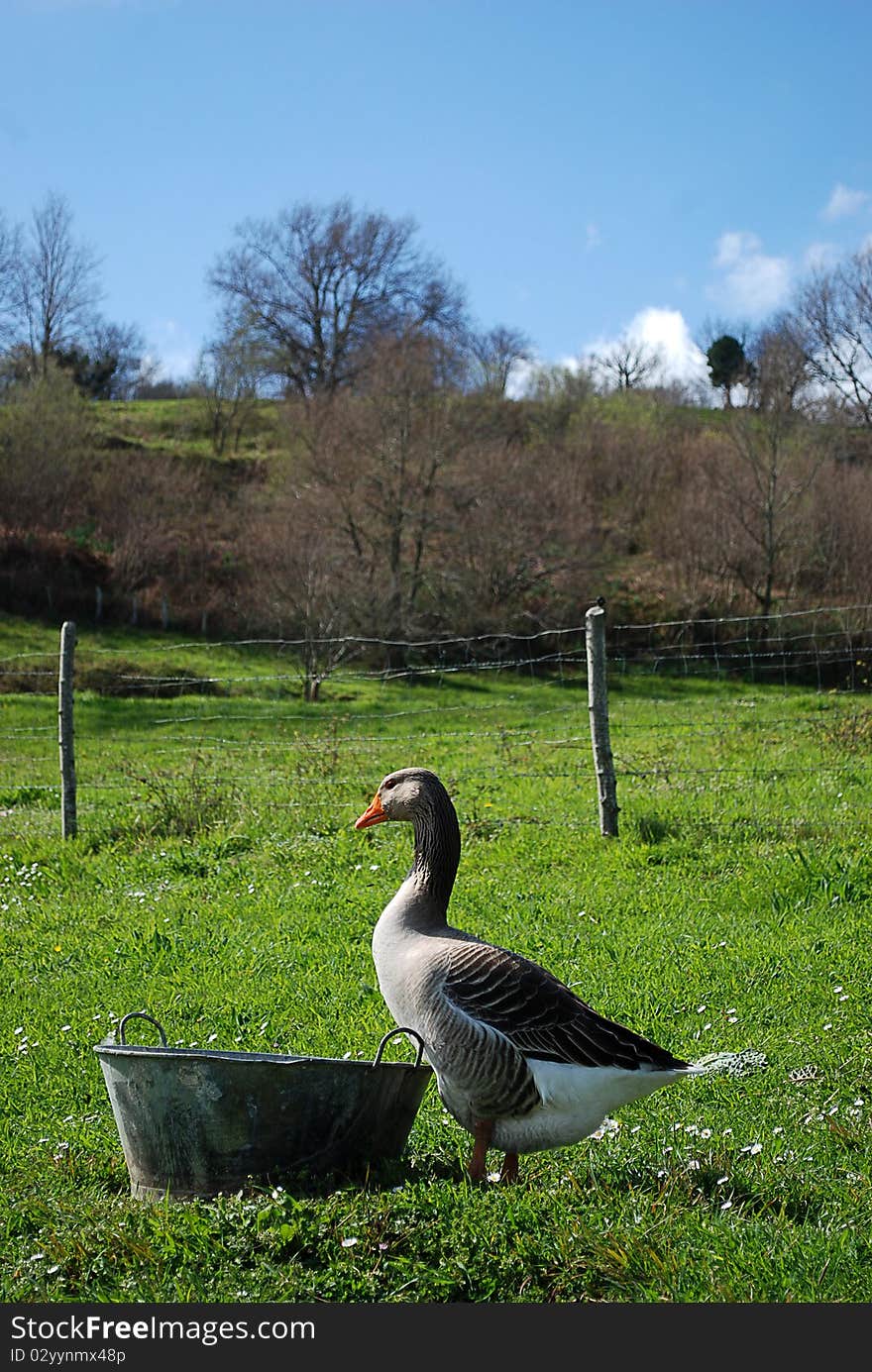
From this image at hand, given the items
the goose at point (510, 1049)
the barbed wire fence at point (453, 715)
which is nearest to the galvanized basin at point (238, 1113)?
the goose at point (510, 1049)

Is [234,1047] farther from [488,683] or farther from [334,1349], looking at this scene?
[488,683]

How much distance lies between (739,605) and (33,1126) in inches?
1372

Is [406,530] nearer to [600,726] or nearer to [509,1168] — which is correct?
[600,726]

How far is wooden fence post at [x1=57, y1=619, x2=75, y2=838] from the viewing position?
12195 mm

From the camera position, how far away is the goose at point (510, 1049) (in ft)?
14.2

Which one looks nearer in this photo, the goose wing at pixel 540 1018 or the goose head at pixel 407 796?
the goose wing at pixel 540 1018

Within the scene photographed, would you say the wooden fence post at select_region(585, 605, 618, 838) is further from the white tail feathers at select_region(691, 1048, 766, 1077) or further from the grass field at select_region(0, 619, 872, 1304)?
the white tail feathers at select_region(691, 1048, 766, 1077)

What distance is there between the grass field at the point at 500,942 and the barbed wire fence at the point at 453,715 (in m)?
0.24

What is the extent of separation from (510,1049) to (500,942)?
3.53 metres

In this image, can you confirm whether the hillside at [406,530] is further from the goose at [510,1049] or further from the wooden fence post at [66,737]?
the goose at [510,1049]

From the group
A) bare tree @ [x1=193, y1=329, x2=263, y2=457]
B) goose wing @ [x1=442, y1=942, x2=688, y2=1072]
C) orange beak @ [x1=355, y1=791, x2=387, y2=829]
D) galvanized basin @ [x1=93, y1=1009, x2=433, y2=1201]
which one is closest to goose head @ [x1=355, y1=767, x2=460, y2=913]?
orange beak @ [x1=355, y1=791, x2=387, y2=829]

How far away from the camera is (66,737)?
12438 millimetres

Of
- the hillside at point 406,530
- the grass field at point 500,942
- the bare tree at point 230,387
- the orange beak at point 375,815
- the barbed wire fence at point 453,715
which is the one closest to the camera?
the grass field at point 500,942

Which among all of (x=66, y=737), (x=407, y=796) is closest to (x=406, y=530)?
(x=66, y=737)
